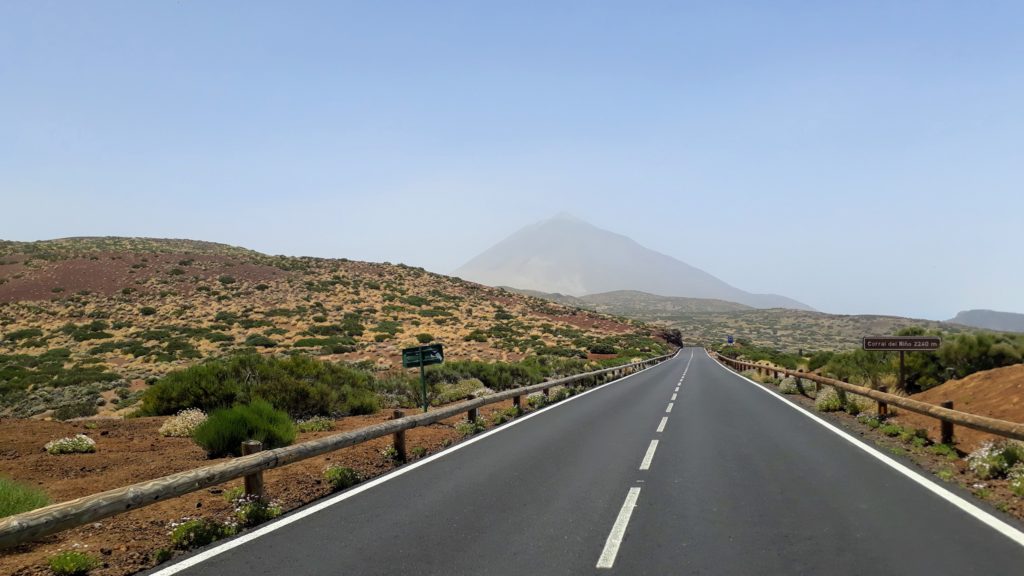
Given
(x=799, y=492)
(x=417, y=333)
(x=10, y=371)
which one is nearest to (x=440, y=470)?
(x=799, y=492)

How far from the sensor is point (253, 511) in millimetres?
6902

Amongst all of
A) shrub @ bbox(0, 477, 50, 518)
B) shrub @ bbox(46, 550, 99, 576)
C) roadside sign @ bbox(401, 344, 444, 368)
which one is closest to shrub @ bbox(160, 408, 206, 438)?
roadside sign @ bbox(401, 344, 444, 368)

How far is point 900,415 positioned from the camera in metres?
15.0

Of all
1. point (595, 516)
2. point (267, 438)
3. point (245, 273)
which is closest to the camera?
point (595, 516)

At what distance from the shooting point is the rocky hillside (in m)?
37.6

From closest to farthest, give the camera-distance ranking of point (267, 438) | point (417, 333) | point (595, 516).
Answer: point (595, 516) → point (267, 438) → point (417, 333)

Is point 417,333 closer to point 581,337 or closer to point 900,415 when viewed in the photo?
point 581,337

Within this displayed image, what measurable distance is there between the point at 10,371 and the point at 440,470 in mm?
35459

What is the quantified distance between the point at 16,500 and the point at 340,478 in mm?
3534

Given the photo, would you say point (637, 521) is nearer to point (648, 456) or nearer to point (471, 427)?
point (648, 456)

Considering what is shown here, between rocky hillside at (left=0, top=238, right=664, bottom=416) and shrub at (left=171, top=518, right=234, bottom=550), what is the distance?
867 inches

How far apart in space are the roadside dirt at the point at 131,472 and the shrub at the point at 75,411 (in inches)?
235

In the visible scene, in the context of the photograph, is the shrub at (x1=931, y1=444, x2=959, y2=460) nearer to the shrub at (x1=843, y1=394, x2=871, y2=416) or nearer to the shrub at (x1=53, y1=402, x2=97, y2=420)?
the shrub at (x1=843, y1=394, x2=871, y2=416)

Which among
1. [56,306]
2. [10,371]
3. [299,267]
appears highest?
[299,267]
